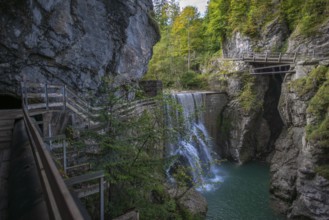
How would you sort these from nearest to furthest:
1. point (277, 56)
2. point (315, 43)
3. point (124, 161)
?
point (124, 161) < point (315, 43) < point (277, 56)

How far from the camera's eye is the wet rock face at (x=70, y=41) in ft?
30.1

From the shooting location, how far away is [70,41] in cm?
1089

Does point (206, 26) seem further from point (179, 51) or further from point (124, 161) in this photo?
point (124, 161)

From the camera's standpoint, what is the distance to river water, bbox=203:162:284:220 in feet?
41.3

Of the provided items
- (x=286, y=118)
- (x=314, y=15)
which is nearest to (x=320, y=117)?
(x=286, y=118)

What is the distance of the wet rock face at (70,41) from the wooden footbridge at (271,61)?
38.6 ft

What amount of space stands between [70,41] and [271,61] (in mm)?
17057

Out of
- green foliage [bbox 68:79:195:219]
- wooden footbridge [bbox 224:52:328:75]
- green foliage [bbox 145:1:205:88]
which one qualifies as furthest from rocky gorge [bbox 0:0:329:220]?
green foliage [bbox 145:1:205:88]

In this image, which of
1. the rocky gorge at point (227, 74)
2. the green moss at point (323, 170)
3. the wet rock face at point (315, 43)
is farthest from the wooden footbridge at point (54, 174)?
the wet rock face at point (315, 43)

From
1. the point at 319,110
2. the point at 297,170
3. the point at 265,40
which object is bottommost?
the point at 297,170

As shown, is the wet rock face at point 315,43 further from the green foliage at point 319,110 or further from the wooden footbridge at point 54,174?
the wooden footbridge at point 54,174

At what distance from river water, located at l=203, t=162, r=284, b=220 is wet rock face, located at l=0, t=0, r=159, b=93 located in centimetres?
976

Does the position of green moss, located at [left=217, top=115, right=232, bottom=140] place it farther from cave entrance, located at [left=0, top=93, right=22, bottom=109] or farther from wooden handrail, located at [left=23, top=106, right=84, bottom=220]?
wooden handrail, located at [left=23, top=106, right=84, bottom=220]

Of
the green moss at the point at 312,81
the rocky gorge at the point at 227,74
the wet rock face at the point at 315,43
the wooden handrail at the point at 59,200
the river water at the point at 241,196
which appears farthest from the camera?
the wet rock face at the point at 315,43
